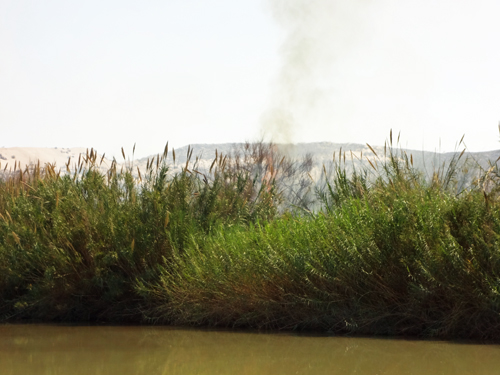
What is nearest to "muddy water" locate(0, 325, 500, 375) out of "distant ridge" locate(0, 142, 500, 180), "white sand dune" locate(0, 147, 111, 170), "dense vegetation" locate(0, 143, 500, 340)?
"dense vegetation" locate(0, 143, 500, 340)

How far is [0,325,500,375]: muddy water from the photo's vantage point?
492cm

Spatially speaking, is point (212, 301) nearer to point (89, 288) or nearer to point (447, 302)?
point (89, 288)

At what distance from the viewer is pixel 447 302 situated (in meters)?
6.02

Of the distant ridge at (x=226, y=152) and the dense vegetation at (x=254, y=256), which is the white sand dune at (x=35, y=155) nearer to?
the distant ridge at (x=226, y=152)

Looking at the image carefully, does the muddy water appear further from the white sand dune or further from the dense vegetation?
the white sand dune

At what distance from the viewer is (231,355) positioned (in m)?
5.47

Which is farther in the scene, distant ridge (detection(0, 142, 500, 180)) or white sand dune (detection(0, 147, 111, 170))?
white sand dune (detection(0, 147, 111, 170))

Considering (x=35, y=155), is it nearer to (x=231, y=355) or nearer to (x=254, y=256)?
(x=254, y=256)

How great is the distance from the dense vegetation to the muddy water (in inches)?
15.3

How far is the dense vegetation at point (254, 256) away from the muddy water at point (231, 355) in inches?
15.3

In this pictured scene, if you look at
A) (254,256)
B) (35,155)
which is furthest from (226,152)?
(254,256)

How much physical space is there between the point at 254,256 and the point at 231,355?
63.7 inches

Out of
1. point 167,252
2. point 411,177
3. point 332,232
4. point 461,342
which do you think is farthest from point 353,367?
point 167,252

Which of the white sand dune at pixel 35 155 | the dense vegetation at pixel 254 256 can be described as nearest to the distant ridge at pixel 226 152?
the white sand dune at pixel 35 155
